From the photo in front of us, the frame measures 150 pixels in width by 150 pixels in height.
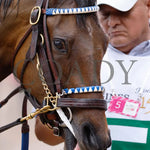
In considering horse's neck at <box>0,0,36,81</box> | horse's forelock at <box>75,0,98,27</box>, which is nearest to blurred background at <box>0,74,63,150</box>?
horse's neck at <box>0,0,36,81</box>

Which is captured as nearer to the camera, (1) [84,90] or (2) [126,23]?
(1) [84,90]

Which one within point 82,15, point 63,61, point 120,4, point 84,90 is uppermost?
point 120,4

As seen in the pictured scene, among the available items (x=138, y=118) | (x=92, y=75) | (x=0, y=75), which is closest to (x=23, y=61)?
(x=0, y=75)

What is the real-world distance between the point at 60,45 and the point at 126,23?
0.57 meters

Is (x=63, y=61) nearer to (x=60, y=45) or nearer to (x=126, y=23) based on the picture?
(x=60, y=45)

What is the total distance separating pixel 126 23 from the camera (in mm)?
1662

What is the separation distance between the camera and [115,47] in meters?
1.75

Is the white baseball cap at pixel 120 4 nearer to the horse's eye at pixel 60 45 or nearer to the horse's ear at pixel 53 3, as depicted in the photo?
the horse's ear at pixel 53 3

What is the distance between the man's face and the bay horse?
1.16 feet

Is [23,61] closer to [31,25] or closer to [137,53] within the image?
[31,25]

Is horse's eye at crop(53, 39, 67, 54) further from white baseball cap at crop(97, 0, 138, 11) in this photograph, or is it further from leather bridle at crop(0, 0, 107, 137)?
white baseball cap at crop(97, 0, 138, 11)

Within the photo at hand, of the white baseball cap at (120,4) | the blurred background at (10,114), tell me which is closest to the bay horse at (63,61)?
the white baseball cap at (120,4)

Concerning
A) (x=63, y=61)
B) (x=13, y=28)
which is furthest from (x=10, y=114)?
(x=63, y=61)

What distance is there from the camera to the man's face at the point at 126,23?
5.44 ft
